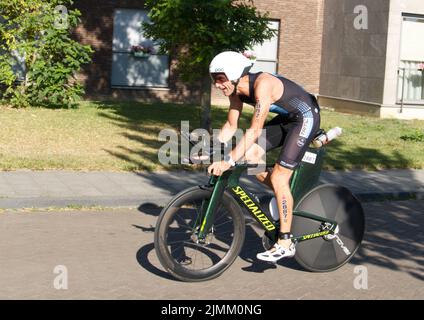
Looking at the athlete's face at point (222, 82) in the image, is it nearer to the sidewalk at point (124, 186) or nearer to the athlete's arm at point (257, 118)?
the athlete's arm at point (257, 118)

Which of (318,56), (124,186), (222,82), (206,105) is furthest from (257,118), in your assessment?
(318,56)

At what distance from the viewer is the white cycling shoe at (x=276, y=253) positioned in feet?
20.4

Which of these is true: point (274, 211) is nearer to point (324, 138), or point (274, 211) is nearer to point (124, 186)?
point (324, 138)

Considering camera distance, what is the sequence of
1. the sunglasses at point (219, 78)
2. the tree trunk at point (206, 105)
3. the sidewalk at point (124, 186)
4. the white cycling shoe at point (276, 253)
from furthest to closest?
1. the tree trunk at point (206, 105)
2. the sidewalk at point (124, 186)
3. the white cycling shoe at point (276, 253)
4. the sunglasses at point (219, 78)

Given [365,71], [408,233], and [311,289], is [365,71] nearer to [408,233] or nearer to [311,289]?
[408,233]

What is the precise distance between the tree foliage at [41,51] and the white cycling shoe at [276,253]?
1257 cm

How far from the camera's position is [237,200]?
6.35 meters

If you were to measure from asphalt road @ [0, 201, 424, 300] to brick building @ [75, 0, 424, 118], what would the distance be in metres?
12.9

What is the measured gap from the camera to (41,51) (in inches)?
706

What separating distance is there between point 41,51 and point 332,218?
12.7 metres

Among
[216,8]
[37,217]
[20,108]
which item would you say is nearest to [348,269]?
[37,217]

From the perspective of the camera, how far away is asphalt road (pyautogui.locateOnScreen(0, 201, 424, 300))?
5867mm

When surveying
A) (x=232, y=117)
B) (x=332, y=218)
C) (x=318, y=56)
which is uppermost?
(x=318, y=56)

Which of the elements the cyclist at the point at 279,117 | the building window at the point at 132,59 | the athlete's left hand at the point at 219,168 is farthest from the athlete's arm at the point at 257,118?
the building window at the point at 132,59
